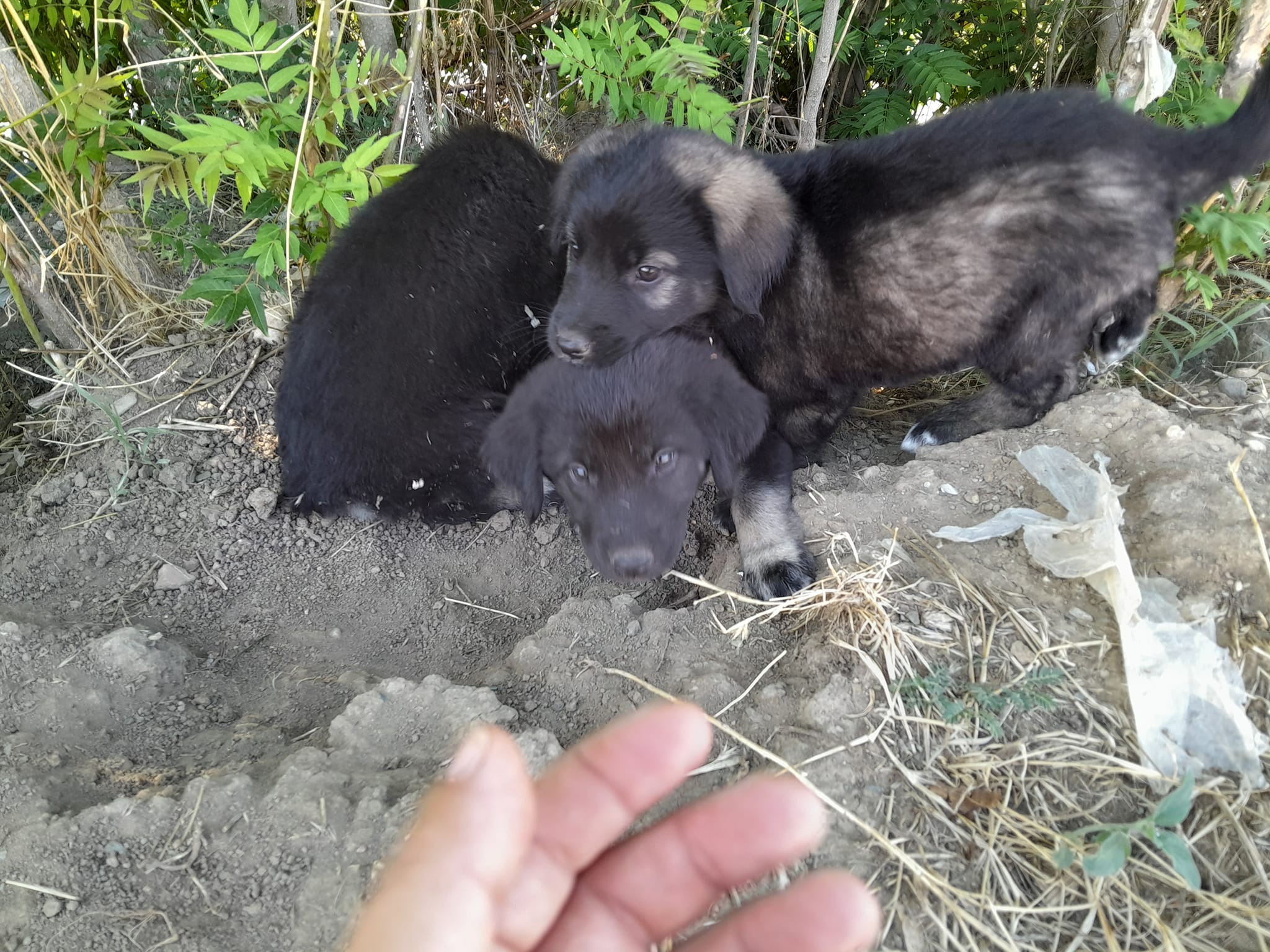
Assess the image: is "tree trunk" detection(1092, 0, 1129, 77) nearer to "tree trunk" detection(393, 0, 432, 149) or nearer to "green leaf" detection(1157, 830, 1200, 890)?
"tree trunk" detection(393, 0, 432, 149)

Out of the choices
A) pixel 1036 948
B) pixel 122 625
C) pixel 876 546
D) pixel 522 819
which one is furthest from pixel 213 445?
pixel 1036 948

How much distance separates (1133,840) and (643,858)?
1075 millimetres

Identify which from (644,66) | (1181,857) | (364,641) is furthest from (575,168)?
(1181,857)

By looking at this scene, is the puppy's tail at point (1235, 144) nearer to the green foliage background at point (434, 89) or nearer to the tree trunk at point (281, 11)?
the green foliage background at point (434, 89)

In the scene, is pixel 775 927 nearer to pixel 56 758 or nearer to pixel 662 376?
pixel 662 376

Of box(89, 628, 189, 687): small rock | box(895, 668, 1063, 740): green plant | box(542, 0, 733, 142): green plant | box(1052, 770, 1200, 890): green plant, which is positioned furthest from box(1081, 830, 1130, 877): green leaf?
box(542, 0, 733, 142): green plant

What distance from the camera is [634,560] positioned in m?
2.31

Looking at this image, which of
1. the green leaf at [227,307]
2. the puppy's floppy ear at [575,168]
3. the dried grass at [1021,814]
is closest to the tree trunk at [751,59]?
the puppy's floppy ear at [575,168]

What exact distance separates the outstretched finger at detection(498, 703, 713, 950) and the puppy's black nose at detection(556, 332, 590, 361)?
163 centimetres

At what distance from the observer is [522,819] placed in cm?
96

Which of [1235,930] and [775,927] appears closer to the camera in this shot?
[775,927]

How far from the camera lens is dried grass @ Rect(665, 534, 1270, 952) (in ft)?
5.00

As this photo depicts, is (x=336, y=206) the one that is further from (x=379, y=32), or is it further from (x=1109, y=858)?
(x=1109, y=858)

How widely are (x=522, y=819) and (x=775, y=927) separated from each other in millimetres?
466
